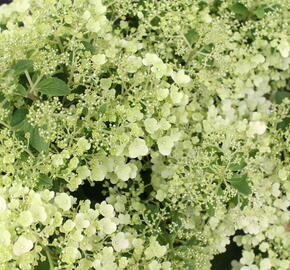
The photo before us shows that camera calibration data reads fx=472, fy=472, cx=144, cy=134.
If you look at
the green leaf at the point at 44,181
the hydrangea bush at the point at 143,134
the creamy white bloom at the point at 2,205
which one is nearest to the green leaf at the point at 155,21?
the hydrangea bush at the point at 143,134

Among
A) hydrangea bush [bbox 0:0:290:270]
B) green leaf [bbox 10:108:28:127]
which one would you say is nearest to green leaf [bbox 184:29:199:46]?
hydrangea bush [bbox 0:0:290:270]

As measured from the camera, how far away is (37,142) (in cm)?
82

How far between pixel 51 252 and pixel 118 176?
211mm

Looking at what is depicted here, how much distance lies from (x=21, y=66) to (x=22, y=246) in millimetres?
313

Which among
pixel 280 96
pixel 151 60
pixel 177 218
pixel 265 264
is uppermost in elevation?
pixel 151 60

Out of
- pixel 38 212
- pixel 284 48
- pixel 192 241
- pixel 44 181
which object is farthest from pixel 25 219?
pixel 284 48

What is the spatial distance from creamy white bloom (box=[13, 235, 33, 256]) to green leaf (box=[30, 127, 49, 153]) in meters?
0.18

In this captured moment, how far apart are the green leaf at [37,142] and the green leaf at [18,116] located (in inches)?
2.1

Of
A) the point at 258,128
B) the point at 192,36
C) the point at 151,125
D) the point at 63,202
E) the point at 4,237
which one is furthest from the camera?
the point at 192,36

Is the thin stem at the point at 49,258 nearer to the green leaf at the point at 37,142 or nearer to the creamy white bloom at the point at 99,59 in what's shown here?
the green leaf at the point at 37,142

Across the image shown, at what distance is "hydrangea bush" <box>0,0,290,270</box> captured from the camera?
32.3 inches

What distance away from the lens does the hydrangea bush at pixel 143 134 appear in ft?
2.69

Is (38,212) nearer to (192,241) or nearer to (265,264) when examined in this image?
(192,241)

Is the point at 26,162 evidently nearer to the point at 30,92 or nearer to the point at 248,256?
the point at 30,92
